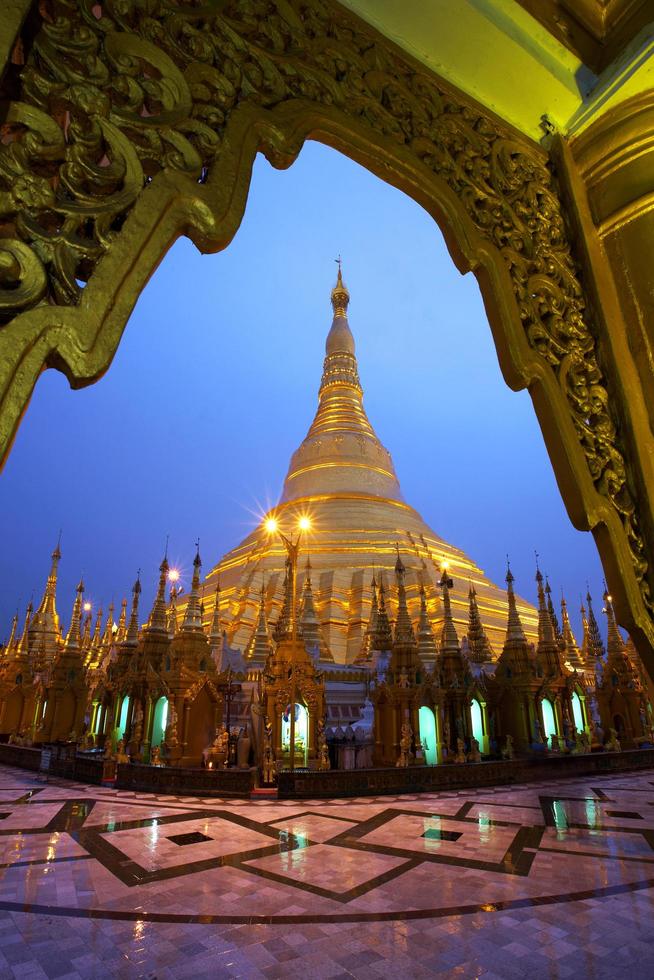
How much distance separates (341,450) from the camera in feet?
93.0

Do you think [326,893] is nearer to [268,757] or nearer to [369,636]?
[268,757]

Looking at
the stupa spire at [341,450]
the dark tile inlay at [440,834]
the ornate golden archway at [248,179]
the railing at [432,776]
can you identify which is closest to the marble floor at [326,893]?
the dark tile inlay at [440,834]

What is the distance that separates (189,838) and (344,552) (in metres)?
16.6

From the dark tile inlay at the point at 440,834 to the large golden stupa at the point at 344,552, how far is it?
9545 millimetres

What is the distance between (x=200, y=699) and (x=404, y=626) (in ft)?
16.9

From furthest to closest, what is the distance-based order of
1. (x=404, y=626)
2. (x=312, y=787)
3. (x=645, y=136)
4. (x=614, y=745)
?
1. (x=614, y=745)
2. (x=404, y=626)
3. (x=312, y=787)
4. (x=645, y=136)

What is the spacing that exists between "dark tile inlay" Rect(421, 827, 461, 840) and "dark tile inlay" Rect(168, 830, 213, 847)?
2.59 m

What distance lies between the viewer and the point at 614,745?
51.6 feet

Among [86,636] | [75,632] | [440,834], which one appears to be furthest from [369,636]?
[86,636]

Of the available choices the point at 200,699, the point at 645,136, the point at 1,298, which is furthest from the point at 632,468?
the point at 200,699

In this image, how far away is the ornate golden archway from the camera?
4.30 ft

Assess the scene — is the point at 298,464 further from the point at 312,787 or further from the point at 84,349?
the point at 84,349

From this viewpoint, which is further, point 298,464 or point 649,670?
point 298,464

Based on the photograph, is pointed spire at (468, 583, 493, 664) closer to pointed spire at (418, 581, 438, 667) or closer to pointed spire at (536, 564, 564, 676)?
pointed spire at (418, 581, 438, 667)
